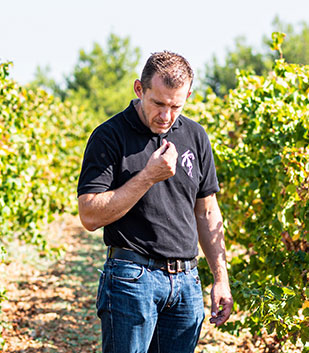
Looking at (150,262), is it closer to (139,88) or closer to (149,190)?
(149,190)

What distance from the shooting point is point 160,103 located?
7.09ft

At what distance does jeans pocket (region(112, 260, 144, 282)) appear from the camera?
2.14 metres

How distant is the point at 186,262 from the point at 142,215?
0.96ft

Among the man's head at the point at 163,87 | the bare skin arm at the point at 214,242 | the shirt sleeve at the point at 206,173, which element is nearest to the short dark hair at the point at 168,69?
the man's head at the point at 163,87

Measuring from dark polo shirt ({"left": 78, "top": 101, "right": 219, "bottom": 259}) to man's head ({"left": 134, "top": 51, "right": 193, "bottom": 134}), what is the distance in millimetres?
88

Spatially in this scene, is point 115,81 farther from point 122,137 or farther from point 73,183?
point 122,137

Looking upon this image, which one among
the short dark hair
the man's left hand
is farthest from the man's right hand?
the man's left hand

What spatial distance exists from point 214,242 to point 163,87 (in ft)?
2.58

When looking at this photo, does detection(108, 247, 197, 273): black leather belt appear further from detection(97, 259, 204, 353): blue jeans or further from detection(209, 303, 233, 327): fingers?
detection(209, 303, 233, 327): fingers

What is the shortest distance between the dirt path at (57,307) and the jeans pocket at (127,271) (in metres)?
2.12

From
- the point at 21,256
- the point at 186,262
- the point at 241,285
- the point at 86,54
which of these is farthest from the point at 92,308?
the point at 86,54

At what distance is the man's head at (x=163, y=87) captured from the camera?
2137mm

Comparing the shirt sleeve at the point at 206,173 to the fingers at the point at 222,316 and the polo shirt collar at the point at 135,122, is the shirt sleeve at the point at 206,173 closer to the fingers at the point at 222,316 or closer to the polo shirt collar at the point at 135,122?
the polo shirt collar at the point at 135,122

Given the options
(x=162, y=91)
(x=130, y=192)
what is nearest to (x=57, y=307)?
(x=130, y=192)
